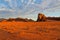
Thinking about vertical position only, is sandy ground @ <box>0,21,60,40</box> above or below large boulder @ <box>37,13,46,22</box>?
above

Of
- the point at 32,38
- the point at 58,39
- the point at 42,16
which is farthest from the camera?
the point at 42,16

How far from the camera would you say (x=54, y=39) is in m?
7.61

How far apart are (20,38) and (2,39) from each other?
2.81 feet

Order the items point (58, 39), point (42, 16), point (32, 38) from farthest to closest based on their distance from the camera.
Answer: point (42, 16) < point (32, 38) < point (58, 39)

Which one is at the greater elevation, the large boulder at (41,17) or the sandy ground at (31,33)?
the sandy ground at (31,33)

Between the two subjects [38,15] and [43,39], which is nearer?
[43,39]

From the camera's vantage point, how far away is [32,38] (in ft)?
26.6

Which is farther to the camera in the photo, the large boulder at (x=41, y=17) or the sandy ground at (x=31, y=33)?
the large boulder at (x=41, y=17)

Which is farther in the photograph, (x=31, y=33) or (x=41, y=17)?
(x=41, y=17)

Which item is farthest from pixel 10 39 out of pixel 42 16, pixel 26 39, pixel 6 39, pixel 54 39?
pixel 42 16

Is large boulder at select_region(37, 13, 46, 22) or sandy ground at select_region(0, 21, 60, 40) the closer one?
sandy ground at select_region(0, 21, 60, 40)

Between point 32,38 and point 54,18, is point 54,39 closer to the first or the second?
point 32,38

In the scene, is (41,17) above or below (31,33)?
below

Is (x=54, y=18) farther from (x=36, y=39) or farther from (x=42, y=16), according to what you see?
(x=36, y=39)
